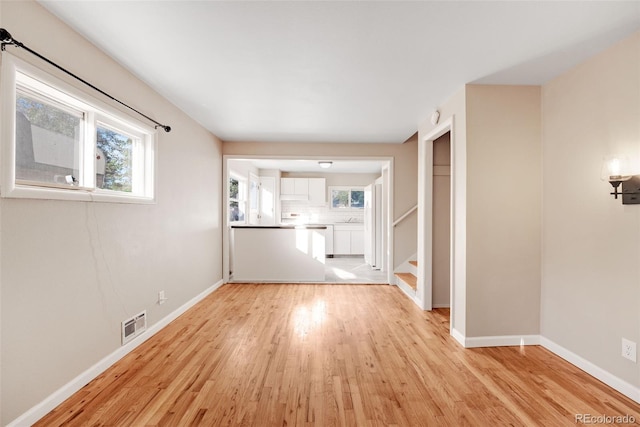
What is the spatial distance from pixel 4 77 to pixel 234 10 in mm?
1220

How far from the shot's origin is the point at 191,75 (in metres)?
2.56

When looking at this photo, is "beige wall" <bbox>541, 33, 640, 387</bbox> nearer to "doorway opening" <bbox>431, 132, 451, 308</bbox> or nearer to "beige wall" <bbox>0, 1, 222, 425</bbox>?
"doorway opening" <bbox>431, 132, 451, 308</bbox>

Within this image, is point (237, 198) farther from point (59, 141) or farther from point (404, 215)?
point (59, 141)

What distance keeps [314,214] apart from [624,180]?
6846 millimetres

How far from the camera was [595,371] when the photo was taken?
7.09ft

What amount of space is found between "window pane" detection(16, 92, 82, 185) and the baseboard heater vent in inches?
49.1

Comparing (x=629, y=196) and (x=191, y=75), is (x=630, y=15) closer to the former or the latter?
(x=629, y=196)

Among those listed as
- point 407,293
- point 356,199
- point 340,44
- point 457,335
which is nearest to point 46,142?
point 340,44

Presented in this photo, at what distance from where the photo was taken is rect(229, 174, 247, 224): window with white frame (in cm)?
593

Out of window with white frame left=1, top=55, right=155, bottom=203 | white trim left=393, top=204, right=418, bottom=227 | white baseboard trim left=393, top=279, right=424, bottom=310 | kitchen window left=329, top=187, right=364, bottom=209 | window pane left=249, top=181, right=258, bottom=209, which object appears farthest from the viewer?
kitchen window left=329, top=187, right=364, bottom=209

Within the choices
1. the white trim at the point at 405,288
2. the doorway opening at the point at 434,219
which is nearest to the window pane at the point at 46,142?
the doorway opening at the point at 434,219

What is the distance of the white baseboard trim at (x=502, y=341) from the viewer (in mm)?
2670

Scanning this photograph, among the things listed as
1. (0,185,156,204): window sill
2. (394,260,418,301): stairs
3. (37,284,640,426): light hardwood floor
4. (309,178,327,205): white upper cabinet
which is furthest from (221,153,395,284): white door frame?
(309,178,327,205): white upper cabinet

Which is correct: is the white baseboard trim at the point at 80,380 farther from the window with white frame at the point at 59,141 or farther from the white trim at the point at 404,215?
the white trim at the point at 404,215
